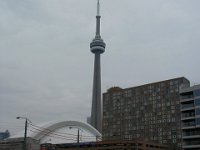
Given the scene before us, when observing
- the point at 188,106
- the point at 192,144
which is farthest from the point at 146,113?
the point at 192,144

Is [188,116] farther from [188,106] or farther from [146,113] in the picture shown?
[146,113]

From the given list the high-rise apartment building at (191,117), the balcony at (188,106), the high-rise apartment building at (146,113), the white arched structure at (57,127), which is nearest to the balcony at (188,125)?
the high-rise apartment building at (191,117)

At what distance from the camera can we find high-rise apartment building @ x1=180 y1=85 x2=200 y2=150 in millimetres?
97438

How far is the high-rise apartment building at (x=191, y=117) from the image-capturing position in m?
97.4

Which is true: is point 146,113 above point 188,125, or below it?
above

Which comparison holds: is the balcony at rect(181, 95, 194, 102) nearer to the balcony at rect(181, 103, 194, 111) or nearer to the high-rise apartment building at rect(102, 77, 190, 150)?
the balcony at rect(181, 103, 194, 111)

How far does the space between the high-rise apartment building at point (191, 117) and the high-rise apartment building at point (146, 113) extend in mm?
32446

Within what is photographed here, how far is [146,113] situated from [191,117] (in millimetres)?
58289

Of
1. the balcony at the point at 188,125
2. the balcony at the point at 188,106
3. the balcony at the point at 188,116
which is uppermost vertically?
the balcony at the point at 188,106

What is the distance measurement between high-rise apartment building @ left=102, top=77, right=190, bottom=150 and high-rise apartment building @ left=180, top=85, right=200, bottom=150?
106ft

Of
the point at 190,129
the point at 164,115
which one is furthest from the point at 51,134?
the point at 190,129

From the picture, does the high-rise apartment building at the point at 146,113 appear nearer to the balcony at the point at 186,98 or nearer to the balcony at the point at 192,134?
the balcony at the point at 192,134

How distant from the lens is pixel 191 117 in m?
100

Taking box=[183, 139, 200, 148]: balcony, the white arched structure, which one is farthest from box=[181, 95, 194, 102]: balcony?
the white arched structure
